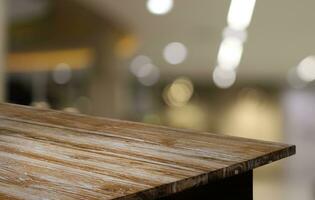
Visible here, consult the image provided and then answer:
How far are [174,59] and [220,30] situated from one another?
1.54 meters

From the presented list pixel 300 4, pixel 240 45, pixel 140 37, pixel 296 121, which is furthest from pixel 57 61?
pixel 296 121

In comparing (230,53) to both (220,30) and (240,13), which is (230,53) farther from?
(240,13)

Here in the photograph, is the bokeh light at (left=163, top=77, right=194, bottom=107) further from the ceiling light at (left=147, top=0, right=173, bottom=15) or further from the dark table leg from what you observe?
the dark table leg

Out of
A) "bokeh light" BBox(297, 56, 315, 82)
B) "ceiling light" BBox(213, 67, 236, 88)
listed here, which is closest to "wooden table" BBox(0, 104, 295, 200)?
"bokeh light" BBox(297, 56, 315, 82)

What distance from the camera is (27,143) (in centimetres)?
64

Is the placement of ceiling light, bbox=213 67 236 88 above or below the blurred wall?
above

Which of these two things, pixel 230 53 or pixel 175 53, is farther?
pixel 175 53

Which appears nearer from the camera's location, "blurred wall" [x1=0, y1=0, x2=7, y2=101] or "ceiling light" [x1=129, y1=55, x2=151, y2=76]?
"blurred wall" [x1=0, y1=0, x2=7, y2=101]

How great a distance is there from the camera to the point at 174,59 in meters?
8.19

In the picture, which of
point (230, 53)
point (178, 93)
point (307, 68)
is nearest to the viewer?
point (230, 53)

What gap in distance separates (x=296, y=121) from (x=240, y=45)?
2435 mm

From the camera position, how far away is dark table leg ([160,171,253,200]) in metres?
0.57

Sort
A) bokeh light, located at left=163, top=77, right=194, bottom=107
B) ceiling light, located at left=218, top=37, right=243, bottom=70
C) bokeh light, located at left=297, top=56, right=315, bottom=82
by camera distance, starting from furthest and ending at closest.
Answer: bokeh light, located at left=163, top=77, right=194, bottom=107, bokeh light, located at left=297, top=56, right=315, bottom=82, ceiling light, located at left=218, top=37, right=243, bottom=70

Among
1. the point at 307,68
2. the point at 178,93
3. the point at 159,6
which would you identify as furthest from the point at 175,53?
the point at 178,93
